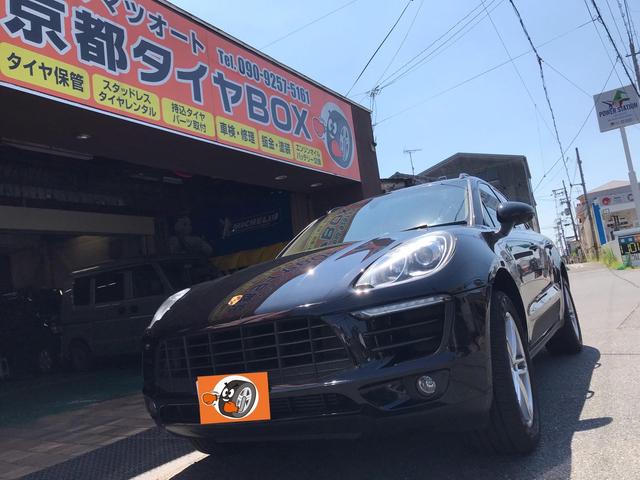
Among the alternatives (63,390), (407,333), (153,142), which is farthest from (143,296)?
(407,333)

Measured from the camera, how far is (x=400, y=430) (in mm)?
2096

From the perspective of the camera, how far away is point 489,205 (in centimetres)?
364

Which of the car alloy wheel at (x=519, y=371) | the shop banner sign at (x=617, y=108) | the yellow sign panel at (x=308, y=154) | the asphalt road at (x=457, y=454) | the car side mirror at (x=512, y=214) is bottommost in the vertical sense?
the asphalt road at (x=457, y=454)

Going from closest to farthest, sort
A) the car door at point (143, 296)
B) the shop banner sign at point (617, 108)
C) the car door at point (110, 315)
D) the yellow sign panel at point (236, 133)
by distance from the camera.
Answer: the yellow sign panel at point (236, 133), the car door at point (143, 296), the car door at point (110, 315), the shop banner sign at point (617, 108)

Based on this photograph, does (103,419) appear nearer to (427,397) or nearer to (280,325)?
(280,325)

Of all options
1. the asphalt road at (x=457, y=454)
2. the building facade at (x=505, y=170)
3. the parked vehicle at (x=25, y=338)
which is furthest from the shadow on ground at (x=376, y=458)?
the building facade at (x=505, y=170)

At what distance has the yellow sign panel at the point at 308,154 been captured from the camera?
25.2 feet

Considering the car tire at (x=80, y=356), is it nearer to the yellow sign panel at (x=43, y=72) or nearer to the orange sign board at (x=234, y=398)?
the yellow sign panel at (x=43, y=72)

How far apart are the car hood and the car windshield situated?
36cm

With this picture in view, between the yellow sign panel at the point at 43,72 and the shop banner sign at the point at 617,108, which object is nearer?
the yellow sign panel at the point at 43,72

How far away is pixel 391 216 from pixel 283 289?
1240mm

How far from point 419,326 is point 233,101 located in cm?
509

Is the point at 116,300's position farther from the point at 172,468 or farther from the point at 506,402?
the point at 506,402

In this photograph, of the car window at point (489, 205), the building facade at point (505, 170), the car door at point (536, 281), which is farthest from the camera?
the building facade at point (505, 170)
